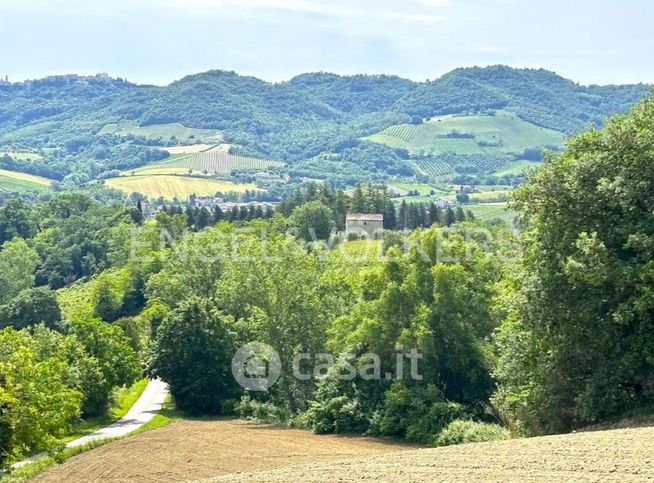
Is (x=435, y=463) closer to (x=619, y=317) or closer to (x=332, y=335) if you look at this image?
(x=619, y=317)

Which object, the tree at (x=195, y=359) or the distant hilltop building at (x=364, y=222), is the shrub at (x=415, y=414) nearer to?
the tree at (x=195, y=359)

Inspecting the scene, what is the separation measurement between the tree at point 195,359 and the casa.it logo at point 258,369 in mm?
770

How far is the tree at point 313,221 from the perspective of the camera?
13250 centimetres

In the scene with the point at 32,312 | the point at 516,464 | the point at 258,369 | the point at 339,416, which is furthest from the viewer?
the point at 32,312

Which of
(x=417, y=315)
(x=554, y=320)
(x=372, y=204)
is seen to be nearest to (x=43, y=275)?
(x=372, y=204)

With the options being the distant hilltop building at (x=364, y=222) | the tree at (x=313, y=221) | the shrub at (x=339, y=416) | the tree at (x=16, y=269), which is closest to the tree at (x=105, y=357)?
the shrub at (x=339, y=416)

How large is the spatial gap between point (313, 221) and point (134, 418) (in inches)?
3080

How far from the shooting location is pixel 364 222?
454 feet

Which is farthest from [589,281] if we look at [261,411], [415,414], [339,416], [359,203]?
[359,203]

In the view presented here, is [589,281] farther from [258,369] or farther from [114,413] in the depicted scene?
[114,413]

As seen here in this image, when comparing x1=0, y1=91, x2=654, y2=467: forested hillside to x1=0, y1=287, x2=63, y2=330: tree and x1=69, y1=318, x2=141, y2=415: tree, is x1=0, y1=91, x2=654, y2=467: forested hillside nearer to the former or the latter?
x1=69, y1=318, x2=141, y2=415: tree

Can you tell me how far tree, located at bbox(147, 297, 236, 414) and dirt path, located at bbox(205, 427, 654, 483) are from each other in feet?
99.5

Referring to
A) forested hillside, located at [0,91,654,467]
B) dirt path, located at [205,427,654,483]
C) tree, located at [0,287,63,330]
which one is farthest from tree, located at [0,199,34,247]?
dirt path, located at [205,427,654,483]

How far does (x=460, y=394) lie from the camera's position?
45.5 metres
